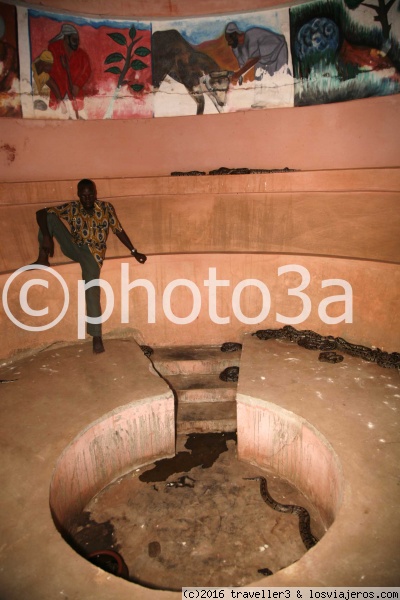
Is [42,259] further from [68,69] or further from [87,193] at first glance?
[68,69]

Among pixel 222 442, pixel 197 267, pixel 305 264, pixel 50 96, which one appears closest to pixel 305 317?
pixel 305 264

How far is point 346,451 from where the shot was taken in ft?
10.6

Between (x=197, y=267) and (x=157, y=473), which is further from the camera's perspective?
(x=197, y=267)

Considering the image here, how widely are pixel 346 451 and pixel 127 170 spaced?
A: 5511 millimetres

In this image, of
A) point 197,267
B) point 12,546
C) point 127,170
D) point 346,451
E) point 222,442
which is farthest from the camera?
point 127,170

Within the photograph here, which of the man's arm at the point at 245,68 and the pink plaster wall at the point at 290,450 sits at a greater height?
the man's arm at the point at 245,68

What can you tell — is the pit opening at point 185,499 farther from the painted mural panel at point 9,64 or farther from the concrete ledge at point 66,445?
the painted mural panel at point 9,64

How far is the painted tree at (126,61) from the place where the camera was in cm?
666

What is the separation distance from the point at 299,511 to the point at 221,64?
6608 millimetres

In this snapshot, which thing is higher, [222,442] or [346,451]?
[346,451]

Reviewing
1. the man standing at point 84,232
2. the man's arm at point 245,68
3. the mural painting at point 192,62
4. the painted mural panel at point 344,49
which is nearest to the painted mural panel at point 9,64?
the mural painting at point 192,62

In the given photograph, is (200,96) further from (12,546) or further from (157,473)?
(12,546)

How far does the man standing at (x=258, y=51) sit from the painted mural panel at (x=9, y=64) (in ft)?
10.8
